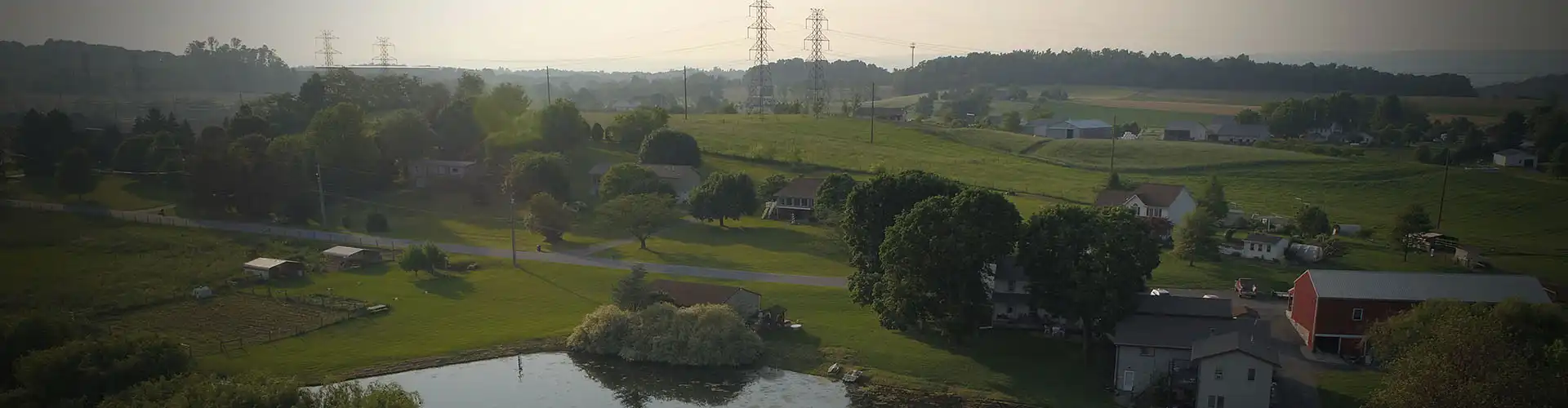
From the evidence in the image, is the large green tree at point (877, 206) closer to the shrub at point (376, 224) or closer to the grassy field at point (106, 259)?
the grassy field at point (106, 259)

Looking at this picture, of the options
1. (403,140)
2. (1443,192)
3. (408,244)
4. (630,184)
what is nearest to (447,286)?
(408,244)

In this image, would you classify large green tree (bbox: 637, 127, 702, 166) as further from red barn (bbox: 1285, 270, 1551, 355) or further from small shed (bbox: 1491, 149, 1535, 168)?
small shed (bbox: 1491, 149, 1535, 168)

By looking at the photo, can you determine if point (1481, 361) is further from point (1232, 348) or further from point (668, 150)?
point (668, 150)

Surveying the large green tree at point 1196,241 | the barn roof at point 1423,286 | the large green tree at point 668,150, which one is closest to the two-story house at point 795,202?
the large green tree at point 668,150

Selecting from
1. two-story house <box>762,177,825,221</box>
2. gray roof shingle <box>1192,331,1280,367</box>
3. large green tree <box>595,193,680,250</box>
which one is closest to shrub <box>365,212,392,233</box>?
large green tree <box>595,193,680,250</box>

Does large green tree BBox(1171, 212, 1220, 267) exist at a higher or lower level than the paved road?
higher

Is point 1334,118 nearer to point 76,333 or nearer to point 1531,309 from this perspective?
point 1531,309
